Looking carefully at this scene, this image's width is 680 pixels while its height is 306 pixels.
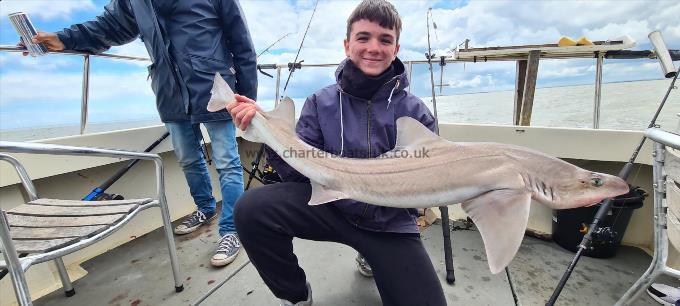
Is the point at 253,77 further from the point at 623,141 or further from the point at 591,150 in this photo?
the point at 623,141

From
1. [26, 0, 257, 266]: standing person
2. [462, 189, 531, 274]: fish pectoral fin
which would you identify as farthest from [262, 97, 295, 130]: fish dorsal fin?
[26, 0, 257, 266]: standing person

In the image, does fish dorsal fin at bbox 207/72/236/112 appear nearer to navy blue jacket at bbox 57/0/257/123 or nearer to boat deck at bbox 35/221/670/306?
navy blue jacket at bbox 57/0/257/123

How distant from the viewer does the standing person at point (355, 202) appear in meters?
1.61

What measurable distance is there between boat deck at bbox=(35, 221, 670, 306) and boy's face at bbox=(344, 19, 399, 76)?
147 cm

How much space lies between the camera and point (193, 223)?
3.05 m

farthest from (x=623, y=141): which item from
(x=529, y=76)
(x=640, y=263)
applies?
(x=529, y=76)

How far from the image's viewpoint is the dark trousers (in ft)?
5.22

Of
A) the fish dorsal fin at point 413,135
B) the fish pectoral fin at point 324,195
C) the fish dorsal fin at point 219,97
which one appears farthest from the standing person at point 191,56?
the fish dorsal fin at point 413,135

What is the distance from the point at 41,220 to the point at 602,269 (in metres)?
3.77

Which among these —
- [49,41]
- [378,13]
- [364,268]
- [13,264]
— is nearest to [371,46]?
[378,13]

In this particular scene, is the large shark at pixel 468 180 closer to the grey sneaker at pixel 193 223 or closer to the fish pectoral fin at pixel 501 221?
the fish pectoral fin at pixel 501 221

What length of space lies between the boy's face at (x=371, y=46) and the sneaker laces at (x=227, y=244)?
69.4 inches

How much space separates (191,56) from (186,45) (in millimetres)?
97

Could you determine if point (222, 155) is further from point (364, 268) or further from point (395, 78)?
point (395, 78)
